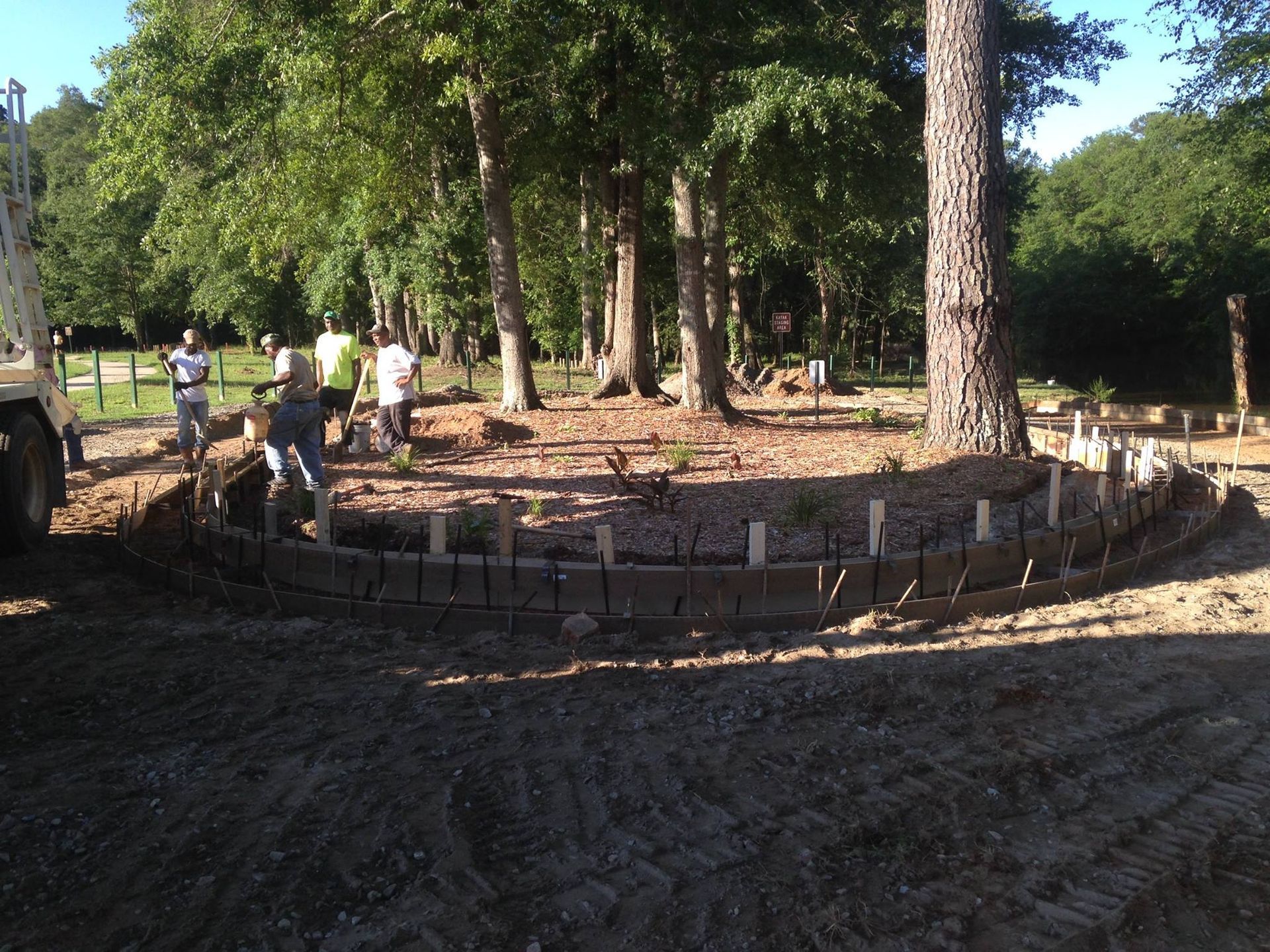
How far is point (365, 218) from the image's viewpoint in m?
21.1

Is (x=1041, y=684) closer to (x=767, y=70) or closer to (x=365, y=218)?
(x=767, y=70)

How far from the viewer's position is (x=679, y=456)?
32.9 feet

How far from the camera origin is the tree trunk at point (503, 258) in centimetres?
1439

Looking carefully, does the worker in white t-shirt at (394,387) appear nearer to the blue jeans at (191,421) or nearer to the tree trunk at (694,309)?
the blue jeans at (191,421)

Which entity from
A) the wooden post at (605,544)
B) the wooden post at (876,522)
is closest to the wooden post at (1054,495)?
the wooden post at (876,522)

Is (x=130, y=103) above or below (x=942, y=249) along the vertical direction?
A: above

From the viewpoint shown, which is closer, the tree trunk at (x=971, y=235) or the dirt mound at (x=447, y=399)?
the tree trunk at (x=971, y=235)

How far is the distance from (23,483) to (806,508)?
19.7 ft

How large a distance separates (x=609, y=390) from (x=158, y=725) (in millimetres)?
12855

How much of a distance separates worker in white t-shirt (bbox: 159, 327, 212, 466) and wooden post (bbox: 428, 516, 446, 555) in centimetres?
565

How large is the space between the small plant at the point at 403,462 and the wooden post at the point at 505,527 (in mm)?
3913

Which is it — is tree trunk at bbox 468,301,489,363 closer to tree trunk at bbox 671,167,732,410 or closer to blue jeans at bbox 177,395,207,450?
tree trunk at bbox 671,167,732,410

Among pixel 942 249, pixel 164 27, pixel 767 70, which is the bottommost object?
pixel 942 249

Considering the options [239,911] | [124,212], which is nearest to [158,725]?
[239,911]
